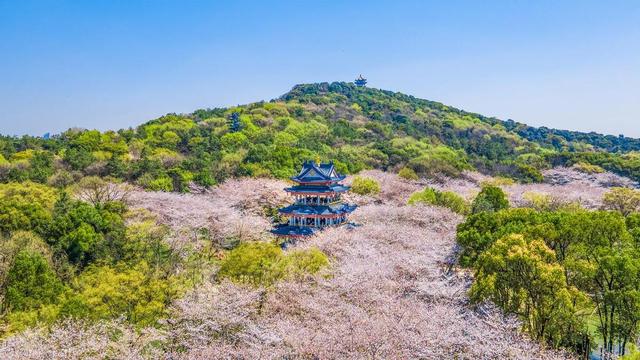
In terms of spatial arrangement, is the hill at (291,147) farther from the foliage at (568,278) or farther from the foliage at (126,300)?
the foliage at (568,278)

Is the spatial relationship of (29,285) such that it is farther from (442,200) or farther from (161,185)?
(442,200)

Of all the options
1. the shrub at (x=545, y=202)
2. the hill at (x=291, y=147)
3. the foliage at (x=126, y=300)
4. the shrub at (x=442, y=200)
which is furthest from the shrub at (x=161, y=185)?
the shrub at (x=545, y=202)

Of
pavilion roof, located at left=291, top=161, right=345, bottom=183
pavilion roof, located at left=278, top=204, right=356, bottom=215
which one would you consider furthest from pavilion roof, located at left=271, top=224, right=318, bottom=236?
pavilion roof, located at left=291, top=161, right=345, bottom=183

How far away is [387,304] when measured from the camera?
2042cm

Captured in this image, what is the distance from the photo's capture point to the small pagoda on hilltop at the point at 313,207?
3531 cm

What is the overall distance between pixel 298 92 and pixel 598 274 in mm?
139710

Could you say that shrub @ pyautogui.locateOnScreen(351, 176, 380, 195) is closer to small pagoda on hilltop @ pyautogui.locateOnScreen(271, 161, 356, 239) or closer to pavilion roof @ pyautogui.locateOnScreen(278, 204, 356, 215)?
small pagoda on hilltop @ pyautogui.locateOnScreen(271, 161, 356, 239)

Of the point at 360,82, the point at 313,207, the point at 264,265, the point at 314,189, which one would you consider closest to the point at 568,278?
the point at 264,265

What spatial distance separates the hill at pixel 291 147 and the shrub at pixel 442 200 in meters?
17.8

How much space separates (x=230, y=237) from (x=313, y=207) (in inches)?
254

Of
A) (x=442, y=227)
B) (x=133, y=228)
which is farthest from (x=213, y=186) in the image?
(x=442, y=227)

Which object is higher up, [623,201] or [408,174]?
[408,174]

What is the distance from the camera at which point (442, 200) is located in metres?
43.2

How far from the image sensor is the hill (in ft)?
173
